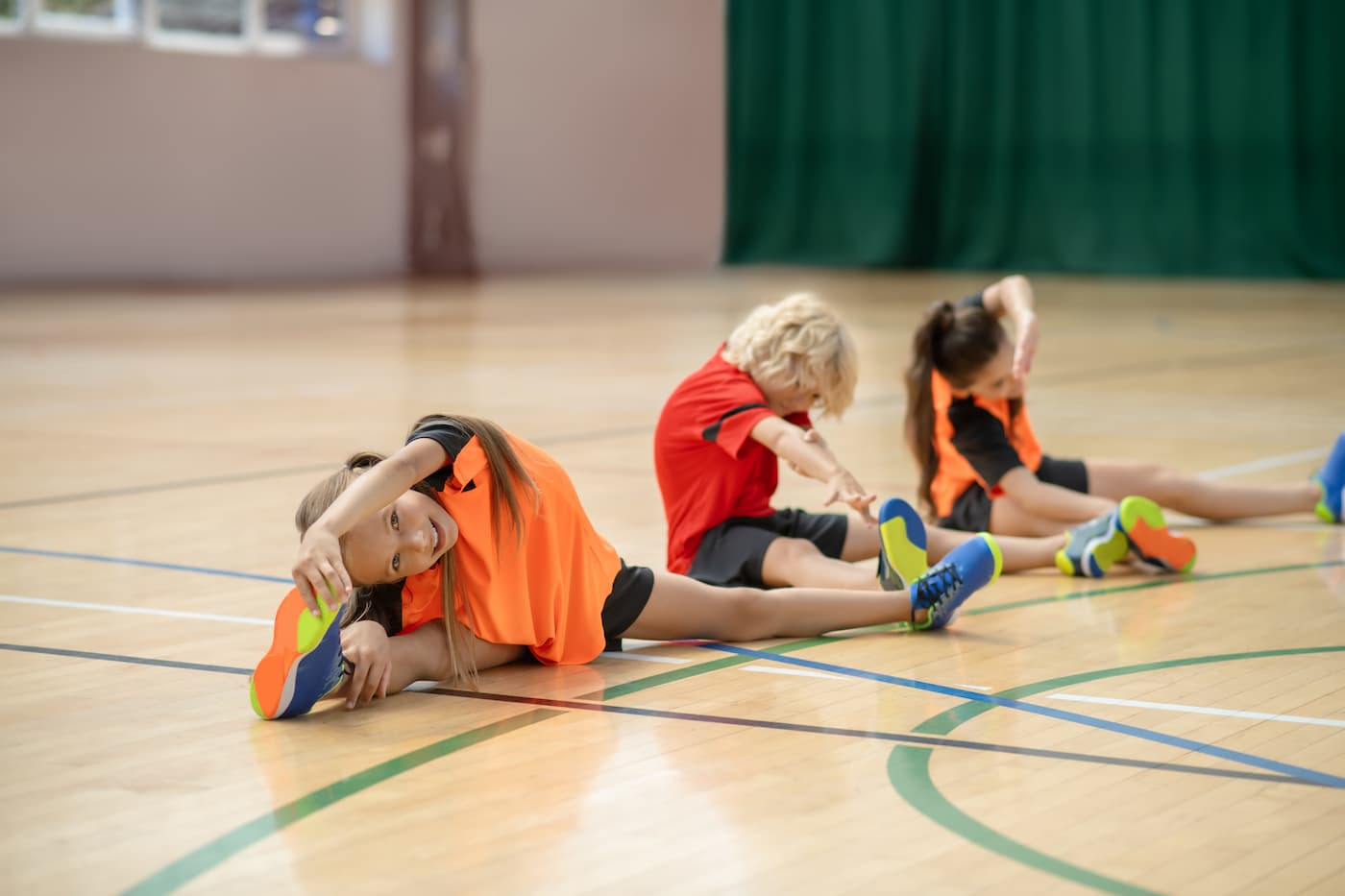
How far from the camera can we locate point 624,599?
2.51 meters

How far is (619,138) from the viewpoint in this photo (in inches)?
562

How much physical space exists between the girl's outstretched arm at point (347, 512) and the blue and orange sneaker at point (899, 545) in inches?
28.8

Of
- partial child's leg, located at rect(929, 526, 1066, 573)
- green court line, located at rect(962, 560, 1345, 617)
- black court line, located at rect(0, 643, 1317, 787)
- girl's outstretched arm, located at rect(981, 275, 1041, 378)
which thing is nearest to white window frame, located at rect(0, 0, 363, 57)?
Result: girl's outstretched arm, located at rect(981, 275, 1041, 378)

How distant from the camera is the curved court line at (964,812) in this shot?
164 cm

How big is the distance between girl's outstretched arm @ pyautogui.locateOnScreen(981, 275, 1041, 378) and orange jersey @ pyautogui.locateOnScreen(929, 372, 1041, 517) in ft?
0.39

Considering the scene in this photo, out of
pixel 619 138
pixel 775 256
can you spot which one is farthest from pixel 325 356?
pixel 775 256

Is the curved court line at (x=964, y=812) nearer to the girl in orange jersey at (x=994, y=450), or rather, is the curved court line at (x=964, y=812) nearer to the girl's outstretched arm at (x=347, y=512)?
the girl's outstretched arm at (x=347, y=512)

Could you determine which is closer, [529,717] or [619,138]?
[529,717]

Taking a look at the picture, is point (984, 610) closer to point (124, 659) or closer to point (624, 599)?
point (624, 599)

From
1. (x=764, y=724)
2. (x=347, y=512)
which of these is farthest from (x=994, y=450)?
(x=347, y=512)

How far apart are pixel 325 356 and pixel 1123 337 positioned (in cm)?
359

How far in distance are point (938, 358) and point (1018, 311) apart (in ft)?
0.57

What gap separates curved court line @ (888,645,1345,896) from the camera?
5.38 feet

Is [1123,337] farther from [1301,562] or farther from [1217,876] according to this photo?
[1217,876]
